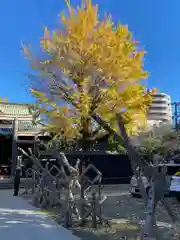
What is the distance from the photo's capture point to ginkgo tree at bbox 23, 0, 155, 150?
7.46 meters

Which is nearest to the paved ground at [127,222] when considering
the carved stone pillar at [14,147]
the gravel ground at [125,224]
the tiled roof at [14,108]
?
the gravel ground at [125,224]

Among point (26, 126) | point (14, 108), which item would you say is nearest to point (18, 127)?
point (26, 126)

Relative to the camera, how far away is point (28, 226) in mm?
7480

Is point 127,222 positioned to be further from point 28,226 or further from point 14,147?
point 14,147

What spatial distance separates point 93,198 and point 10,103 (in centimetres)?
2123

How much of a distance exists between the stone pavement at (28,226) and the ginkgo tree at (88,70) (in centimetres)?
270

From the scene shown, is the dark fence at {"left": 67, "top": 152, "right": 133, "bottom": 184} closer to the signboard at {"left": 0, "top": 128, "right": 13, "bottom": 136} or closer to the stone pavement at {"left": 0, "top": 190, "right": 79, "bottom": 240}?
the signboard at {"left": 0, "top": 128, "right": 13, "bottom": 136}

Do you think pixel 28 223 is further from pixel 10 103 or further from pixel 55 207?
pixel 10 103

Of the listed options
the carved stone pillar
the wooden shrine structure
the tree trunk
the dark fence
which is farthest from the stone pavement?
the dark fence

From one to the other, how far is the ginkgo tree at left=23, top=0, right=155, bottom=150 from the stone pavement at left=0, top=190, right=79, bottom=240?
8.87 ft

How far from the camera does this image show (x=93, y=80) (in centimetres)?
757

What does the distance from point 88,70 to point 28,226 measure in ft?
13.5

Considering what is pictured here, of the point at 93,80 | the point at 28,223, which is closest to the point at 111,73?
the point at 93,80

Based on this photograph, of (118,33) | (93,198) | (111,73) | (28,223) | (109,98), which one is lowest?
(28,223)
